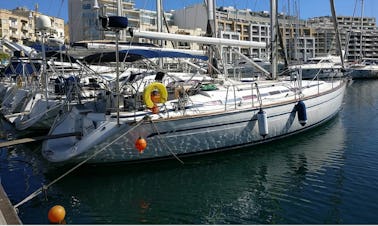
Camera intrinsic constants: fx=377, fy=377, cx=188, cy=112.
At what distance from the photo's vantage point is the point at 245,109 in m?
11.9

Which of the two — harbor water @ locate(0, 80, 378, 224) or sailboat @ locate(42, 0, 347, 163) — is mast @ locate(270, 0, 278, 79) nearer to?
sailboat @ locate(42, 0, 347, 163)

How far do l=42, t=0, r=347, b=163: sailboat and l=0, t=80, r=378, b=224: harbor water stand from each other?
486mm

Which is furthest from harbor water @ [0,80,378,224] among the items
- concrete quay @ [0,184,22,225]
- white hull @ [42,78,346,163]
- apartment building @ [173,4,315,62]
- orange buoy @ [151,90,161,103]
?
apartment building @ [173,4,315,62]

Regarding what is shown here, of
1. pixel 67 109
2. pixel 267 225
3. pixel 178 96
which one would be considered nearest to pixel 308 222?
pixel 267 225

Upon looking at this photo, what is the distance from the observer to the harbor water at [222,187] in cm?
789

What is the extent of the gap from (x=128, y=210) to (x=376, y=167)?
22.9 feet

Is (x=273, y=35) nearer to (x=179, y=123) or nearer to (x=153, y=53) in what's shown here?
(x=153, y=53)

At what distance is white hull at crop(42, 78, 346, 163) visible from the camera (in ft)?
34.0

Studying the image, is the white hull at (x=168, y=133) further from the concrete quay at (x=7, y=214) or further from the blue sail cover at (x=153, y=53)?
the concrete quay at (x=7, y=214)

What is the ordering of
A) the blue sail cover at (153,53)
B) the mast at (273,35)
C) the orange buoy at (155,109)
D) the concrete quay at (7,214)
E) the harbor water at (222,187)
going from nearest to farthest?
the concrete quay at (7,214) < the harbor water at (222,187) < the orange buoy at (155,109) < the blue sail cover at (153,53) < the mast at (273,35)

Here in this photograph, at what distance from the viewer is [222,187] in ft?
31.6

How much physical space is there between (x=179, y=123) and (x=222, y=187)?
2.33 meters

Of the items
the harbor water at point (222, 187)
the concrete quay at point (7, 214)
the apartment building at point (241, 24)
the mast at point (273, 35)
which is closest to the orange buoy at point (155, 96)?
the harbor water at point (222, 187)

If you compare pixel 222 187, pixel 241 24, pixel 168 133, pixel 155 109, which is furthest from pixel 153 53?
pixel 241 24
